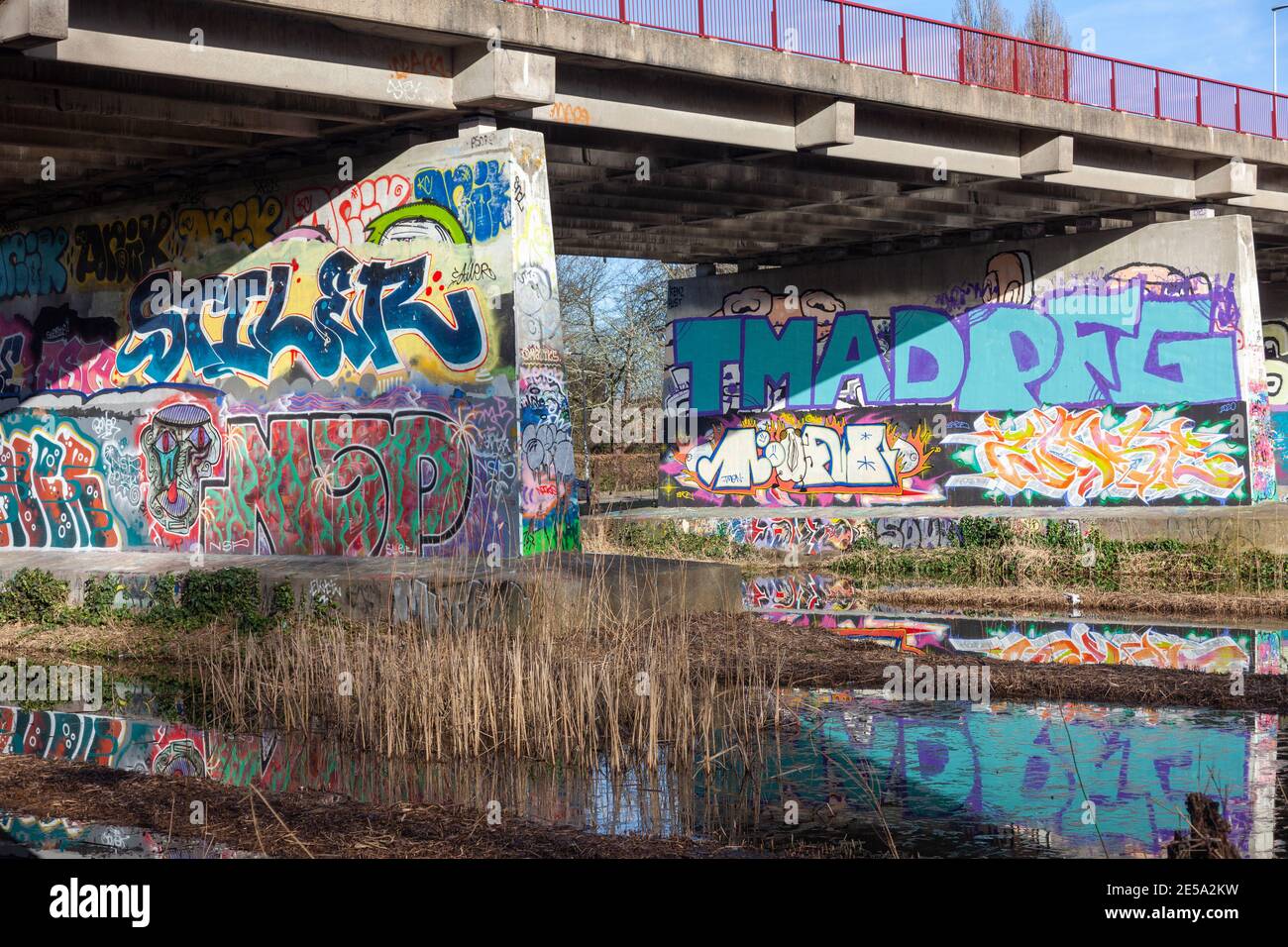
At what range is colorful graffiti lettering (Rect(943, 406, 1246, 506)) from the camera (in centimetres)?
2452

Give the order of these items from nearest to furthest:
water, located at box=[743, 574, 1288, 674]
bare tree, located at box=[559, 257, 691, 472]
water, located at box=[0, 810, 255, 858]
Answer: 1. water, located at box=[0, 810, 255, 858]
2. water, located at box=[743, 574, 1288, 674]
3. bare tree, located at box=[559, 257, 691, 472]

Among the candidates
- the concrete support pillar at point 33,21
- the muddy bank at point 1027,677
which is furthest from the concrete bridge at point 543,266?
the muddy bank at point 1027,677

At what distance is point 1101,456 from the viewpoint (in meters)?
25.7

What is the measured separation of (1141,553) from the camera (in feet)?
69.5

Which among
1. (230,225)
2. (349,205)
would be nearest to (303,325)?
(349,205)

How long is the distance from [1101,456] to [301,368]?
14133 mm

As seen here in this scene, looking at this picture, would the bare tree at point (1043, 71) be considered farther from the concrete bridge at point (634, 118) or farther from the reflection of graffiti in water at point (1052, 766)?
the reflection of graffiti in water at point (1052, 766)

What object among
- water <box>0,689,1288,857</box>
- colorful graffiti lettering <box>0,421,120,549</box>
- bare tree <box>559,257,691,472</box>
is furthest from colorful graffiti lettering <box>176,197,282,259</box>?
bare tree <box>559,257,691,472</box>

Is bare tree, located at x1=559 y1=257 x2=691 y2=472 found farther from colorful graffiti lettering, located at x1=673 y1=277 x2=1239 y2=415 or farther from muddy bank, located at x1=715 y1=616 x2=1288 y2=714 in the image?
muddy bank, located at x1=715 y1=616 x2=1288 y2=714

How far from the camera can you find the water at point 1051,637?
14.4 meters

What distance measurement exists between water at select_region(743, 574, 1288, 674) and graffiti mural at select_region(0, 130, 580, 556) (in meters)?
3.73

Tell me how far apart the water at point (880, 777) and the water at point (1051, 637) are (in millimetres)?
3002

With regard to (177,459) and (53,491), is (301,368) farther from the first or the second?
(53,491)
